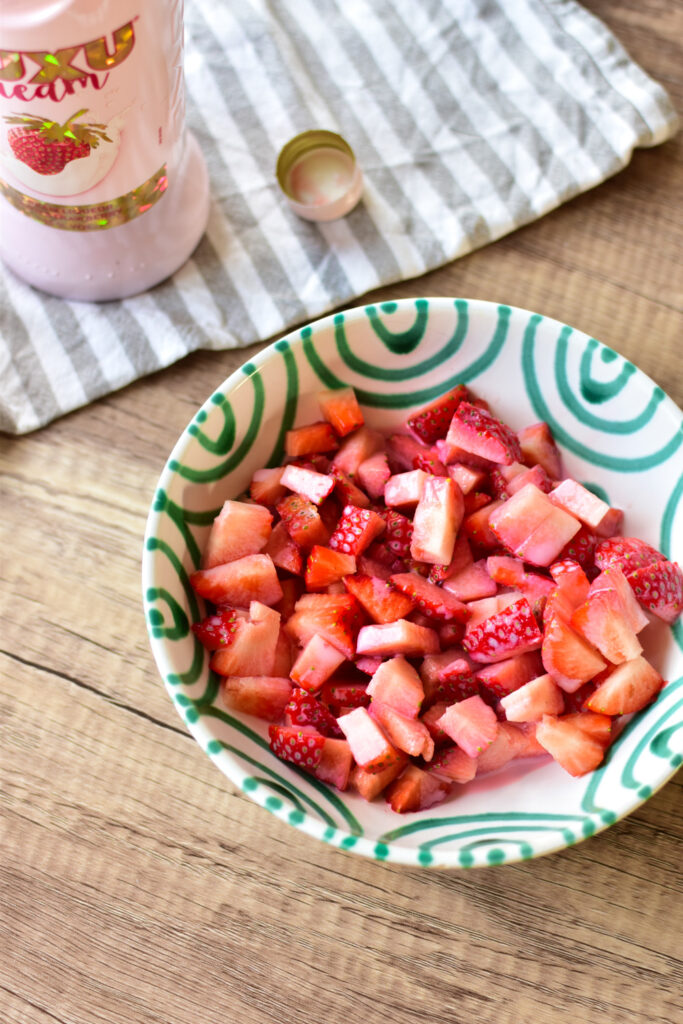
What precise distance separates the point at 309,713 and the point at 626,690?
0.28 metres

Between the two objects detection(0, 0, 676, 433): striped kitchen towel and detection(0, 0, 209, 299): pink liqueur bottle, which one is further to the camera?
detection(0, 0, 676, 433): striped kitchen towel

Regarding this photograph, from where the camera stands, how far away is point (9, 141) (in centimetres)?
92

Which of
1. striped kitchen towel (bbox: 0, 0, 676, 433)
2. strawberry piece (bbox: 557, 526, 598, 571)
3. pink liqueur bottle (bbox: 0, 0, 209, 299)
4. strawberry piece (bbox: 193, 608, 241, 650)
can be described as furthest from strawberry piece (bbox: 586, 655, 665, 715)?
pink liqueur bottle (bbox: 0, 0, 209, 299)

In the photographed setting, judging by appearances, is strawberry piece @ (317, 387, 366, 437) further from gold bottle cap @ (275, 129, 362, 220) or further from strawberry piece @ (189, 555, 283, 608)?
gold bottle cap @ (275, 129, 362, 220)

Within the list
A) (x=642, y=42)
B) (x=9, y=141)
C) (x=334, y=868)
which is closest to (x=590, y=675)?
(x=334, y=868)

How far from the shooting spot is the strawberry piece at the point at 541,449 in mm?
965

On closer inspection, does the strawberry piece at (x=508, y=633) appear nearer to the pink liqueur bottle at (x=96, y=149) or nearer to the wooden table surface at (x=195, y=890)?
the wooden table surface at (x=195, y=890)

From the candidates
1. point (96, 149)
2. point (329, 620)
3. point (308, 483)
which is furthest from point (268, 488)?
point (96, 149)

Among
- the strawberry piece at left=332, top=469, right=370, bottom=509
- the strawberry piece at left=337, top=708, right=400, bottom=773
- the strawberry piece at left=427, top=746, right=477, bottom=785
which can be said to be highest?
the strawberry piece at left=332, top=469, right=370, bottom=509

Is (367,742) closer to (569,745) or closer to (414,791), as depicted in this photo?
(414,791)

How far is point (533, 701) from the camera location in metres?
0.83

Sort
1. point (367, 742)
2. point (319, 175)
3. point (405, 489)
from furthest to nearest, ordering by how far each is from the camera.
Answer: point (319, 175) < point (405, 489) < point (367, 742)

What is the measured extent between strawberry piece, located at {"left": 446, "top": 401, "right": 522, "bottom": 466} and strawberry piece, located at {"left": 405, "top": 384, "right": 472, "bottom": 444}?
0.09 ft

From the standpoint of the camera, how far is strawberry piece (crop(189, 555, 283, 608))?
88cm
